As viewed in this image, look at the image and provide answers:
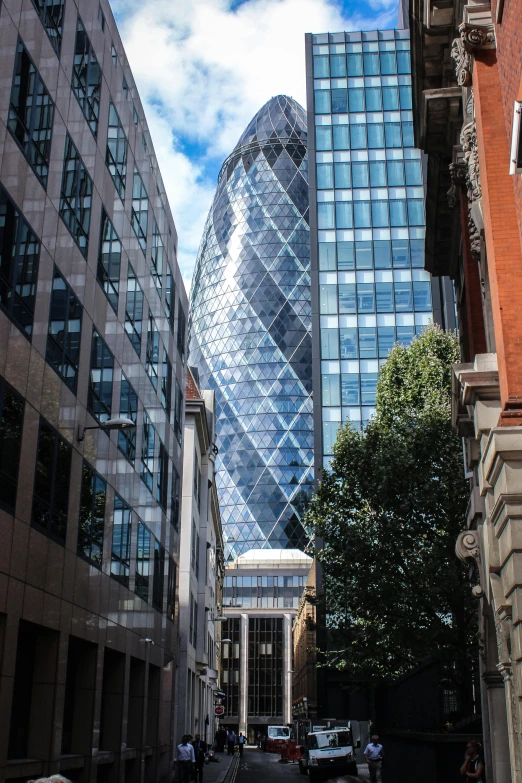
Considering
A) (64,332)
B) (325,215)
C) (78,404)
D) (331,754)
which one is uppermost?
(325,215)

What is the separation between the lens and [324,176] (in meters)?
76.8

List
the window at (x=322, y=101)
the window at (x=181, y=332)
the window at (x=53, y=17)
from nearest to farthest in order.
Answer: the window at (x=53, y=17), the window at (x=181, y=332), the window at (x=322, y=101)

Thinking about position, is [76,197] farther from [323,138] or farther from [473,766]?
[323,138]

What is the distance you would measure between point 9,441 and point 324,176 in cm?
6681

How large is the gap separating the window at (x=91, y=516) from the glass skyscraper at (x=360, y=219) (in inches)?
1875

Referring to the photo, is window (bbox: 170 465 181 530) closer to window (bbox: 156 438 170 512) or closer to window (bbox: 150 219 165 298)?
window (bbox: 156 438 170 512)

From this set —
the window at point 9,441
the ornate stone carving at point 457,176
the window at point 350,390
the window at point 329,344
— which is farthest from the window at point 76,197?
the window at point 329,344

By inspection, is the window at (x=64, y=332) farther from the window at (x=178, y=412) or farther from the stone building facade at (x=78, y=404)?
the window at (x=178, y=412)

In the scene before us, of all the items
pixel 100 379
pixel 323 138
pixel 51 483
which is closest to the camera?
pixel 51 483

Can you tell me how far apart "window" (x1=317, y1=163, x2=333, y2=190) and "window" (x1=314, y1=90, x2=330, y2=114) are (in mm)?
5647

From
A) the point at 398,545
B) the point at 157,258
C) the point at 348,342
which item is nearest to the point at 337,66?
the point at 348,342

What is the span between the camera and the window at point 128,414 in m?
22.7

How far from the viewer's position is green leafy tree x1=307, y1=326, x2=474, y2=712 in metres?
26.7

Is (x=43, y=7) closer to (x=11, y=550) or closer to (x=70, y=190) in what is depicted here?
(x=70, y=190)
